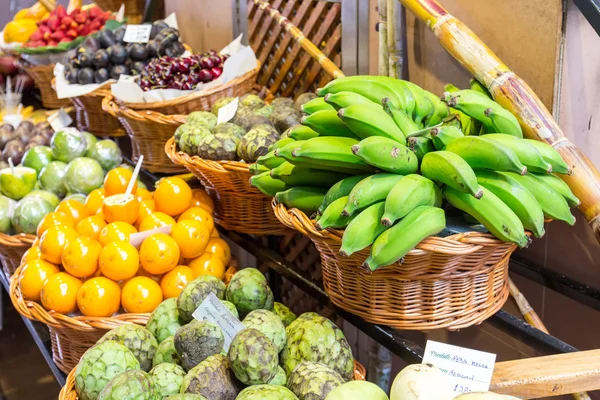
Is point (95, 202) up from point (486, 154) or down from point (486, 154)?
down

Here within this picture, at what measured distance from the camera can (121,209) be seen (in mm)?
1788

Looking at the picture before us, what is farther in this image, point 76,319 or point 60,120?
point 60,120

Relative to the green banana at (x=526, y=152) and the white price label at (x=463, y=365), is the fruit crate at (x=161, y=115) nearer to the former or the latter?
the green banana at (x=526, y=152)

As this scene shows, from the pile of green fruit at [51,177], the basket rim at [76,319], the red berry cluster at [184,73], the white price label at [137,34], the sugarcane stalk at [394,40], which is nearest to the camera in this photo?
the basket rim at [76,319]

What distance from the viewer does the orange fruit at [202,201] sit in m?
1.92

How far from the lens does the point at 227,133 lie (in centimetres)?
187

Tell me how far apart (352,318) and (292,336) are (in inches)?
7.5

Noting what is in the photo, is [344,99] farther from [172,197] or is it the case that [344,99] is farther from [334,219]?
[172,197]

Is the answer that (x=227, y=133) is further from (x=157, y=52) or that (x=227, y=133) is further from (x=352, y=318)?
(x=157, y=52)

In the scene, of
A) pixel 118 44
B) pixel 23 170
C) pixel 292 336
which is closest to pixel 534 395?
pixel 292 336

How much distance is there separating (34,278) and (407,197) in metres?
1.08

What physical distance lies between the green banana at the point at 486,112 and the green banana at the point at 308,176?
273mm

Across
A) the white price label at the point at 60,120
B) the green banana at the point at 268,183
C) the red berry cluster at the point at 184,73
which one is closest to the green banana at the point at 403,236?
the green banana at the point at 268,183

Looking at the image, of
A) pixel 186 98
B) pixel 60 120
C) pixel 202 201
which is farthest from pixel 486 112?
pixel 60 120
